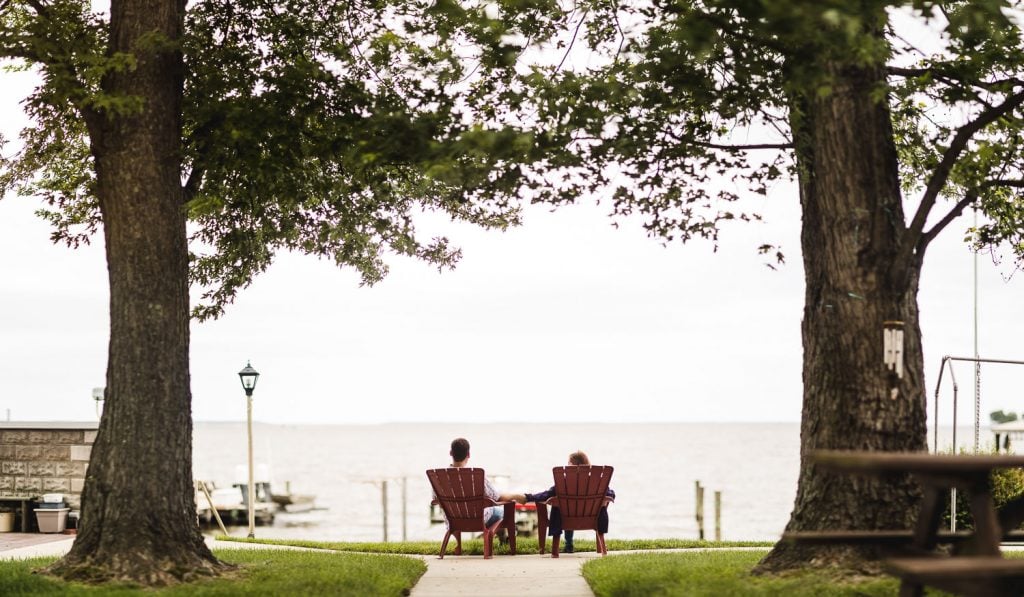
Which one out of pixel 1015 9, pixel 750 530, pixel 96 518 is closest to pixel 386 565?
pixel 96 518

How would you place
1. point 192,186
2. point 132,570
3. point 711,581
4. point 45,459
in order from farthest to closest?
point 45,459 < point 192,186 < point 132,570 < point 711,581

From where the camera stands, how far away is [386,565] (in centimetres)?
894

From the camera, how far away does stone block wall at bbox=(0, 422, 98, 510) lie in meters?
14.3

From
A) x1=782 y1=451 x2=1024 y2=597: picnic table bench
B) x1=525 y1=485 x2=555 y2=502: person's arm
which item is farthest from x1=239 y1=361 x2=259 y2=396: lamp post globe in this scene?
x1=782 y1=451 x2=1024 y2=597: picnic table bench

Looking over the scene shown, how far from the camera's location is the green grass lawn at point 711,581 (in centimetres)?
650

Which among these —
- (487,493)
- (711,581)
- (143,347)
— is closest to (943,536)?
(711,581)

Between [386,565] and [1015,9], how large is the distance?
6307 millimetres

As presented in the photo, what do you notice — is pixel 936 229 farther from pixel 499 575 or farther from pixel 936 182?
pixel 499 575

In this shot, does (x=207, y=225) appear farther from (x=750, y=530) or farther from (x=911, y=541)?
(x=750, y=530)

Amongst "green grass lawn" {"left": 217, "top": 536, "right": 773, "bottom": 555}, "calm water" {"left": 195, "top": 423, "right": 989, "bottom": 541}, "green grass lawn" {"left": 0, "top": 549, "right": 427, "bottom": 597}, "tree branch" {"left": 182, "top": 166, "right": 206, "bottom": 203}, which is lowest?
"calm water" {"left": 195, "top": 423, "right": 989, "bottom": 541}

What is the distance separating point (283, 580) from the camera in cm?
776

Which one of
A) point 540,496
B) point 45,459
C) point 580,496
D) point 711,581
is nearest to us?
point 711,581

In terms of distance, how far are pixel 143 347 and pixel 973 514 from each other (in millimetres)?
6007

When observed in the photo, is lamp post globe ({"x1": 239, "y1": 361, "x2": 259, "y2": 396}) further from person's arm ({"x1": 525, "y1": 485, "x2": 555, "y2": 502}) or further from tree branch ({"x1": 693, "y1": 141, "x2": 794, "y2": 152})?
tree branch ({"x1": 693, "y1": 141, "x2": 794, "y2": 152})
